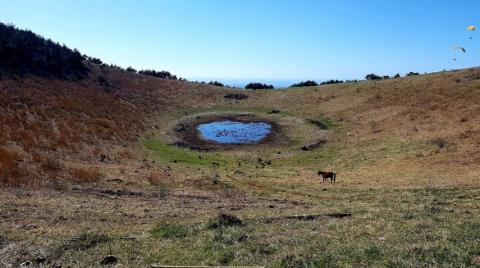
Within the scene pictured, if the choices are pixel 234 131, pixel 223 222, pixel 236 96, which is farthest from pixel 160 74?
pixel 223 222

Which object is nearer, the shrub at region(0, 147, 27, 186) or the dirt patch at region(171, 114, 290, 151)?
the shrub at region(0, 147, 27, 186)

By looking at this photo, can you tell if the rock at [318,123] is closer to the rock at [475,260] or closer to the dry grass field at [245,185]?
the dry grass field at [245,185]

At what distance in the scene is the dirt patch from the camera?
167 feet

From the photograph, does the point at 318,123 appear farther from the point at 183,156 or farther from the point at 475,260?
the point at 475,260

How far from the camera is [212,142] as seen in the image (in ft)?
175

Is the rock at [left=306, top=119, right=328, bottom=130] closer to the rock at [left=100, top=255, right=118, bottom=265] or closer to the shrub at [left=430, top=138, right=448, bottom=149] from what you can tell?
the shrub at [left=430, top=138, right=448, bottom=149]

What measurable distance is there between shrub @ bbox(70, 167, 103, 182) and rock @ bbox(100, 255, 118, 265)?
14833 millimetres

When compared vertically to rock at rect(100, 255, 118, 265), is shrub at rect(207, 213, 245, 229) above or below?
below

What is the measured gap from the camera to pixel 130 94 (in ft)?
261

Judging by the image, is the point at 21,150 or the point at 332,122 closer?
the point at 21,150

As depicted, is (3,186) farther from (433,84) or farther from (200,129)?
(433,84)

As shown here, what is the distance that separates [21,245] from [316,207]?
13.2 m

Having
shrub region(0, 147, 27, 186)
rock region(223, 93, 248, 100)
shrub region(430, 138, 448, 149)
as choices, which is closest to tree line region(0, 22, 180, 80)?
rock region(223, 93, 248, 100)

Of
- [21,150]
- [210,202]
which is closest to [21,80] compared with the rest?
[21,150]
